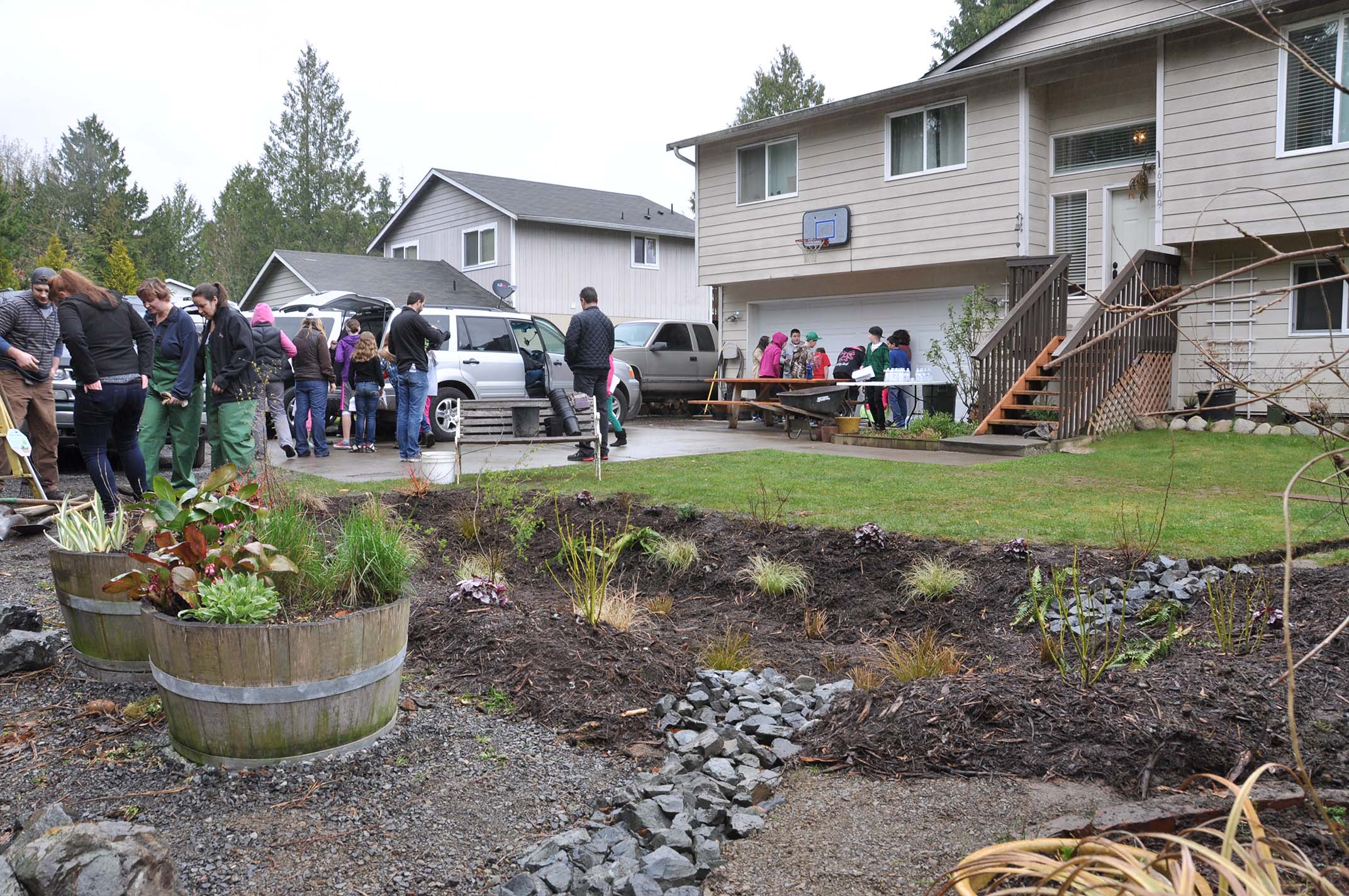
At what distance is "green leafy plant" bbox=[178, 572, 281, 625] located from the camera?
11.2ft

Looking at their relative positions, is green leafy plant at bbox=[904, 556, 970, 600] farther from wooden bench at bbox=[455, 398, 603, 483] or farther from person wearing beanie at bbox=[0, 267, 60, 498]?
person wearing beanie at bbox=[0, 267, 60, 498]

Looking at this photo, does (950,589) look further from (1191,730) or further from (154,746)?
(154,746)

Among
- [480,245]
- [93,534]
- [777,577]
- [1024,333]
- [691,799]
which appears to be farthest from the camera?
[480,245]

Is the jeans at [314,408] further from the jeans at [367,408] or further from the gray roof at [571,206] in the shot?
the gray roof at [571,206]

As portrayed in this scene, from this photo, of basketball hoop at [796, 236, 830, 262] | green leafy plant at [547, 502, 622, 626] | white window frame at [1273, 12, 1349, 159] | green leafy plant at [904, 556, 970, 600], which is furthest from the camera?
basketball hoop at [796, 236, 830, 262]

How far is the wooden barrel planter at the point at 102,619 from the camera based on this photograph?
4.27 meters

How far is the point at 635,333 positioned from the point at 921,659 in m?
17.2

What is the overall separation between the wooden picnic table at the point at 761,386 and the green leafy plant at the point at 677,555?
340 inches

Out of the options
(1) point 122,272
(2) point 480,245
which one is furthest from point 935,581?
(1) point 122,272

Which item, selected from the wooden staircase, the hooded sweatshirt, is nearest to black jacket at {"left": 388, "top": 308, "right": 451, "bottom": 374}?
the wooden staircase

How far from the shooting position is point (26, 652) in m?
4.48

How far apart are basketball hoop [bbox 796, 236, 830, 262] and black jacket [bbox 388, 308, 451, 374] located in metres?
8.21

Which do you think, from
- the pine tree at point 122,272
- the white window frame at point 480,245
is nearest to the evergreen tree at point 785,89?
the white window frame at point 480,245

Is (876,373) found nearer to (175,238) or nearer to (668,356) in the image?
(668,356)
